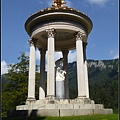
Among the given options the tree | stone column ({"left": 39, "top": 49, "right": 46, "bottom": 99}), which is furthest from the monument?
the tree

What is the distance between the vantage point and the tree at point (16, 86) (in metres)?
40.2

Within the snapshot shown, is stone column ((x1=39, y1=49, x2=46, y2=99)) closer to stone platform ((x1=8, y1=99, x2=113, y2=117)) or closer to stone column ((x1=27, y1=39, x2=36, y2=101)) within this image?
stone column ((x1=27, y1=39, x2=36, y2=101))

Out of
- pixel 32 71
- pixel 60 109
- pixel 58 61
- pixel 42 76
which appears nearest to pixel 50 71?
pixel 32 71

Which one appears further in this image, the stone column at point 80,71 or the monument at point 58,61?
the stone column at point 80,71

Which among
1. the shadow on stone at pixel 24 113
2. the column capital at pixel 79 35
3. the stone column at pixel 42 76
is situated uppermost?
the column capital at pixel 79 35

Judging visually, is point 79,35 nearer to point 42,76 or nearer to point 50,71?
point 50,71

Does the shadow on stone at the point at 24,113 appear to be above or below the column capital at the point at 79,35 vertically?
below

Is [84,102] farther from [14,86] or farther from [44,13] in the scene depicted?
[14,86]

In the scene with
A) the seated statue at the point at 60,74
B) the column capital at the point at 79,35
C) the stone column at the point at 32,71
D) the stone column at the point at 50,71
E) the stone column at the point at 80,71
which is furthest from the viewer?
the seated statue at the point at 60,74

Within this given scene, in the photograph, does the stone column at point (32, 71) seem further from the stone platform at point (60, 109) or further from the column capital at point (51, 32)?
the column capital at point (51, 32)

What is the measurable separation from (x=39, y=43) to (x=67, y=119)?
1782cm

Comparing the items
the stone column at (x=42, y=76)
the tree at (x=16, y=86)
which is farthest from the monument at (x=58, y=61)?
the tree at (x=16, y=86)

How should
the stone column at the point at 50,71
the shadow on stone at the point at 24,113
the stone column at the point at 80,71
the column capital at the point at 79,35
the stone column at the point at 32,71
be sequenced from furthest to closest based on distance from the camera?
the column capital at the point at 79,35 < the stone column at the point at 32,71 < the stone column at the point at 80,71 < the stone column at the point at 50,71 < the shadow on stone at the point at 24,113

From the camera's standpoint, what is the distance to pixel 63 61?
32562mm
